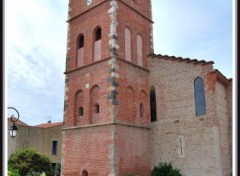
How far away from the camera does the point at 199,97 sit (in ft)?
48.6

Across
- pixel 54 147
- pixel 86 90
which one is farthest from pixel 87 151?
pixel 54 147

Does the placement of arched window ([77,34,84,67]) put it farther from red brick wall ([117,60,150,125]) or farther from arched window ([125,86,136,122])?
arched window ([125,86,136,122])

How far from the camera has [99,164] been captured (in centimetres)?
1405

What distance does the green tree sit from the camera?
75.1 feet

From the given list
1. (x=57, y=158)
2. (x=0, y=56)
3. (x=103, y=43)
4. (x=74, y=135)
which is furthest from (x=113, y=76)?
(x=57, y=158)

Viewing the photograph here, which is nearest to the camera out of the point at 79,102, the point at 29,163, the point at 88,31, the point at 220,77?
the point at 220,77

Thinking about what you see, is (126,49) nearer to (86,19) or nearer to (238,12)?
(86,19)

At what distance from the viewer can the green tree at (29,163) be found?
901 inches

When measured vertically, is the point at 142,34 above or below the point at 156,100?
above

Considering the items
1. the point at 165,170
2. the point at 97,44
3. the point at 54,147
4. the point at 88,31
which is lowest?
the point at 54,147

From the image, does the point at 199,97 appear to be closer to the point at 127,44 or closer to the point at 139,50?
the point at 139,50

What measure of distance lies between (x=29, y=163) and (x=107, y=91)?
1202 cm

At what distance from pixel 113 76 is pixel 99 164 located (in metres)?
4.37

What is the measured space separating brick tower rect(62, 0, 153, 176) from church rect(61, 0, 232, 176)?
50 mm
